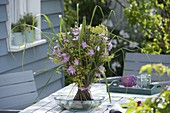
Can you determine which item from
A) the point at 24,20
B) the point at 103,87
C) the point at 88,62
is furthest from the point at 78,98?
the point at 24,20

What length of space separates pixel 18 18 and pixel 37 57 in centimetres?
47

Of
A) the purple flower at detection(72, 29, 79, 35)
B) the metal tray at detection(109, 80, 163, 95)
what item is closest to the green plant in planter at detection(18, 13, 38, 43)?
the metal tray at detection(109, 80, 163, 95)

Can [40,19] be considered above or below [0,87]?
above

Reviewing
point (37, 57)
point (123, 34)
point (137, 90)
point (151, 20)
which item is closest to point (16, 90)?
point (137, 90)

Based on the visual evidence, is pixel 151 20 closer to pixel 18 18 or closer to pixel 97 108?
pixel 18 18

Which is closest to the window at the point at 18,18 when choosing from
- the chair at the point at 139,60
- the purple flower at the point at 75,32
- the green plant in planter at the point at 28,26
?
the green plant in planter at the point at 28,26

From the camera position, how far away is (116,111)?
110 inches

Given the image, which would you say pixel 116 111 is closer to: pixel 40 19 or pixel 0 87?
pixel 0 87

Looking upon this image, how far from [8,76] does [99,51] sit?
1081mm

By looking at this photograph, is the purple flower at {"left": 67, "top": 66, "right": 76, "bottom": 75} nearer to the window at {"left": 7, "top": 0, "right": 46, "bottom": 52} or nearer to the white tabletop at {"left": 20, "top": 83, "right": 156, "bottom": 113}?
the white tabletop at {"left": 20, "top": 83, "right": 156, "bottom": 113}

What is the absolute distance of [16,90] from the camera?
3846 millimetres

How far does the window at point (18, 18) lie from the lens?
4.46 meters

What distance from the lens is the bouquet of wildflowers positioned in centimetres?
294

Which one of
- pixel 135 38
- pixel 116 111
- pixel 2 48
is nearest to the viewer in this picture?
pixel 116 111
